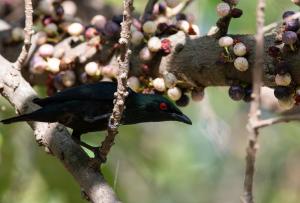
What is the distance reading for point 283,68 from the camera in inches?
93.4

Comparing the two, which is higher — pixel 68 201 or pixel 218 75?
pixel 218 75

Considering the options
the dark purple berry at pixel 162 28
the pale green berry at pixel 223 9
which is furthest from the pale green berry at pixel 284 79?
the dark purple berry at pixel 162 28

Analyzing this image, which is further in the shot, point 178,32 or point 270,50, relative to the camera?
point 178,32

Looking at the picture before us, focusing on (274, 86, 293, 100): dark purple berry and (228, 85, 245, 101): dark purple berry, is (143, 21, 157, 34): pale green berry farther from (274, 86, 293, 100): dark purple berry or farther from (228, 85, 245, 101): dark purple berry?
(274, 86, 293, 100): dark purple berry

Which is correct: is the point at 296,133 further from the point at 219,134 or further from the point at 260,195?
the point at 219,134

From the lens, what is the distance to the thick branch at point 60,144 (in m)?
2.11

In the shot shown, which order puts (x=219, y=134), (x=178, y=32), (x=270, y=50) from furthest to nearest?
(x=219, y=134), (x=178, y=32), (x=270, y=50)

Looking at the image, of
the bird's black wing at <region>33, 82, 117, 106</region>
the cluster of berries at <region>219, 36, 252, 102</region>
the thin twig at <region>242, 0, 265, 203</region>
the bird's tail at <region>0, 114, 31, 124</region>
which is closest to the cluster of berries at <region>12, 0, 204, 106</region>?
the cluster of berries at <region>219, 36, 252, 102</region>

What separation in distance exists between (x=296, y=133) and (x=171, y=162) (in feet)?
4.00

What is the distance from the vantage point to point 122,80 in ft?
6.37

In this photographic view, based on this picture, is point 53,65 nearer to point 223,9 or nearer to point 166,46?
point 166,46

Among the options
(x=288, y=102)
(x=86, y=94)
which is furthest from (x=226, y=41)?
(x=86, y=94)

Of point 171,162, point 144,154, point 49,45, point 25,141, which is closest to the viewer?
point 49,45

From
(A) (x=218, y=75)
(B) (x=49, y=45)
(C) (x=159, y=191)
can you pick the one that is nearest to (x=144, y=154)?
(C) (x=159, y=191)
